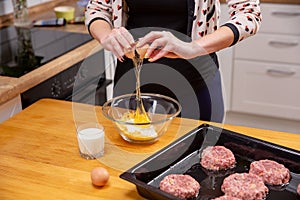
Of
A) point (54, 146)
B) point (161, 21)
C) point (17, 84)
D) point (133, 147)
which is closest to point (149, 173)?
point (133, 147)

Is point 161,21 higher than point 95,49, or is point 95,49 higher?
point 161,21

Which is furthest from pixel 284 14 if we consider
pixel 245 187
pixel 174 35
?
pixel 245 187

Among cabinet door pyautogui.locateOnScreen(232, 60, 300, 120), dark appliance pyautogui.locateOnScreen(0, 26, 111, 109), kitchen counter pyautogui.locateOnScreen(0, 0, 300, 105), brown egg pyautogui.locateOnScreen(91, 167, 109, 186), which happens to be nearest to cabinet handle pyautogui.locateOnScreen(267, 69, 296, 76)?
cabinet door pyautogui.locateOnScreen(232, 60, 300, 120)

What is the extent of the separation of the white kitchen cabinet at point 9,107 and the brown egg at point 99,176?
68 cm

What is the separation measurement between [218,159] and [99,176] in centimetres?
27

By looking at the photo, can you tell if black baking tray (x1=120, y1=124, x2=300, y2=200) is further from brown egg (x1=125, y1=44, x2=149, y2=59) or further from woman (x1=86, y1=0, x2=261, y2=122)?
woman (x1=86, y1=0, x2=261, y2=122)

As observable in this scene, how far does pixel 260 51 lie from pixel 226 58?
0.64ft

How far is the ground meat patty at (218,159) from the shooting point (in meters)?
1.08

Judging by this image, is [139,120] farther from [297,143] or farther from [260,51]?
[260,51]

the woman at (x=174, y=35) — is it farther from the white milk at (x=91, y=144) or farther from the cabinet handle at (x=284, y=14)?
the cabinet handle at (x=284, y=14)

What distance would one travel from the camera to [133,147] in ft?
3.97

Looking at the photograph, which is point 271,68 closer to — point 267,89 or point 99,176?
point 267,89

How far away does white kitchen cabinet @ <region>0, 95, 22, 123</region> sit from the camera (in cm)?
161

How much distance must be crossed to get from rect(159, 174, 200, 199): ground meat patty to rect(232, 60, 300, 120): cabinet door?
5.78ft
